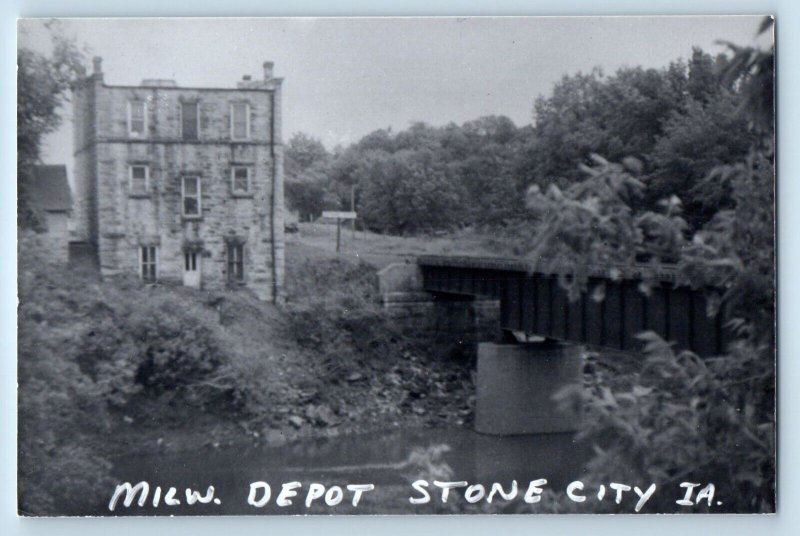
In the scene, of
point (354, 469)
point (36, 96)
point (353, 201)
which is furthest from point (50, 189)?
point (354, 469)

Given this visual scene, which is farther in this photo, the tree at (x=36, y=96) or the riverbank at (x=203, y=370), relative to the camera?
the riverbank at (x=203, y=370)

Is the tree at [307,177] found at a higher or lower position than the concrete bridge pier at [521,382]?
higher

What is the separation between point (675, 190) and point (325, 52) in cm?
237

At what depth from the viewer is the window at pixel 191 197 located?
6318 mm

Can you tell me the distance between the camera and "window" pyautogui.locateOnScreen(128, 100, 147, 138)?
241 inches

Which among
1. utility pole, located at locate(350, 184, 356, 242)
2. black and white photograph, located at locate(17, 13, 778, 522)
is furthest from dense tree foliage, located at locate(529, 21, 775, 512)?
utility pole, located at locate(350, 184, 356, 242)

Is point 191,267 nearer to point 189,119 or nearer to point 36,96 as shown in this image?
point 189,119

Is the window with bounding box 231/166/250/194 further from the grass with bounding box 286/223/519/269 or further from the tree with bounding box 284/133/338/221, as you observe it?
the grass with bounding box 286/223/519/269

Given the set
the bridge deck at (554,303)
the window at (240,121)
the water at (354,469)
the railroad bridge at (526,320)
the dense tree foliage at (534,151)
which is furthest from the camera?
the railroad bridge at (526,320)

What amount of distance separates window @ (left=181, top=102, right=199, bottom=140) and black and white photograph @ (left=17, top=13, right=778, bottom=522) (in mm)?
19

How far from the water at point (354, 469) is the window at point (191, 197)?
1604 millimetres

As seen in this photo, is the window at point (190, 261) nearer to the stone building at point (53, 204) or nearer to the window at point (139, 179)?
the window at point (139, 179)

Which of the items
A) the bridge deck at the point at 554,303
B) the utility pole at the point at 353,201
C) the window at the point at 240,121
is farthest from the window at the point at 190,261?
the bridge deck at the point at 554,303

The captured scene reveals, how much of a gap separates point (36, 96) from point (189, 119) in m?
0.95
